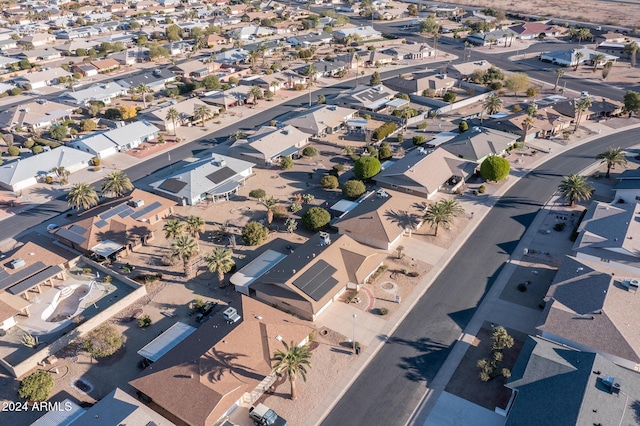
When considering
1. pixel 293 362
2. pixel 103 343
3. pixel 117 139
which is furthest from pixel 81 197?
pixel 293 362

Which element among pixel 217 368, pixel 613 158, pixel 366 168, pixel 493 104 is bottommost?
pixel 217 368

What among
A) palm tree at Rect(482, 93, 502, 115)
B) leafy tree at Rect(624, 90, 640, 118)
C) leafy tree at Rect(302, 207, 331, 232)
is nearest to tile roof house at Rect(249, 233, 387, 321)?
leafy tree at Rect(302, 207, 331, 232)

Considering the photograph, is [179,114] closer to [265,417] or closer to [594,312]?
[265,417]

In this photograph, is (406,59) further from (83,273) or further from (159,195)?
(83,273)

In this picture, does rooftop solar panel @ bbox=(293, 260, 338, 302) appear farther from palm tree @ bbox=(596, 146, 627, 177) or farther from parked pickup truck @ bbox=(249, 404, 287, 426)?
palm tree @ bbox=(596, 146, 627, 177)

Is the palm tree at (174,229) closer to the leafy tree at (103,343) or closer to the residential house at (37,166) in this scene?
the leafy tree at (103,343)
